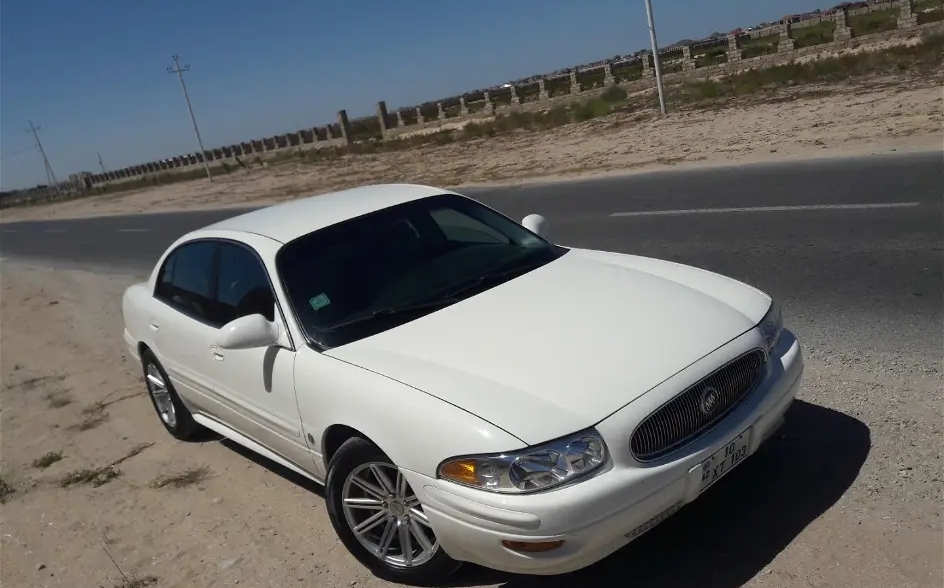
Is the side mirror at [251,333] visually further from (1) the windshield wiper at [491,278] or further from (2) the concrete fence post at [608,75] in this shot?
(2) the concrete fence post at [608,75]

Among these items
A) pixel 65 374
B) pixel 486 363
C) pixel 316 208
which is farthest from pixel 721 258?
pixel 65 374

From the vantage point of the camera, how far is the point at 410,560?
141 inches

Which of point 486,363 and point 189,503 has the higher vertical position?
point 486,363

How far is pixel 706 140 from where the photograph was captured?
1869cm

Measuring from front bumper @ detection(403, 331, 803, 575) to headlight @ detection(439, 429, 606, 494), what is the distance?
3 cm

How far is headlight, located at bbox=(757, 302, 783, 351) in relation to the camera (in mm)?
3824

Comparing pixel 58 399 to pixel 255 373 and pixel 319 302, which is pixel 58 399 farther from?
pixel 319 302

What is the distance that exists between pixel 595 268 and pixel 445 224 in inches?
37.6

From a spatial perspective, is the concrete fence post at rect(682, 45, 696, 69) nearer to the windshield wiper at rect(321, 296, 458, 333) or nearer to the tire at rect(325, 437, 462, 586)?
the windshield wiper at rect(321, 296, 458, 333)

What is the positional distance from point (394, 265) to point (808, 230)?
571cm

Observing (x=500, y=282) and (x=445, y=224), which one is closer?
(x=500, y=282)

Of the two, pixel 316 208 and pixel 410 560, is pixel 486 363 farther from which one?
pixel 316 208

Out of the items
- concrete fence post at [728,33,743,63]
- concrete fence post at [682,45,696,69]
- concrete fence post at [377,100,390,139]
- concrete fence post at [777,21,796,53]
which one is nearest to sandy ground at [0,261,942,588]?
concrete fence post at [777,21,796,53]

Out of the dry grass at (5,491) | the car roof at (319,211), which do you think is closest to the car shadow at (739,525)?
the car roof at (319,211)
